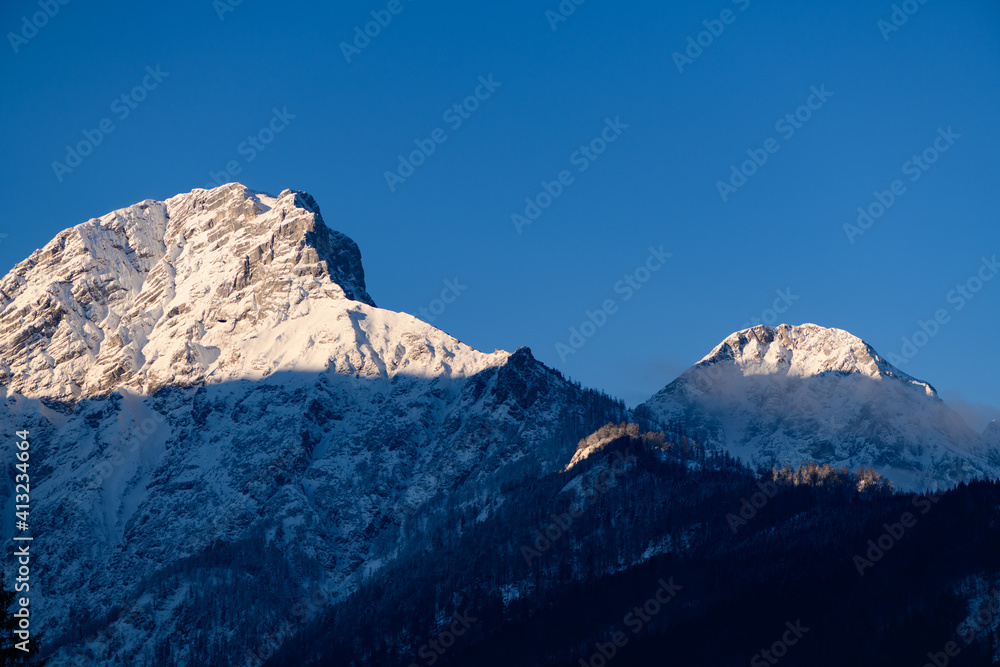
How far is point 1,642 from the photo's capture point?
70750mm

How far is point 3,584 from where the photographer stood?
235 feet

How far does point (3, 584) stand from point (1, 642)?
3117 mm
